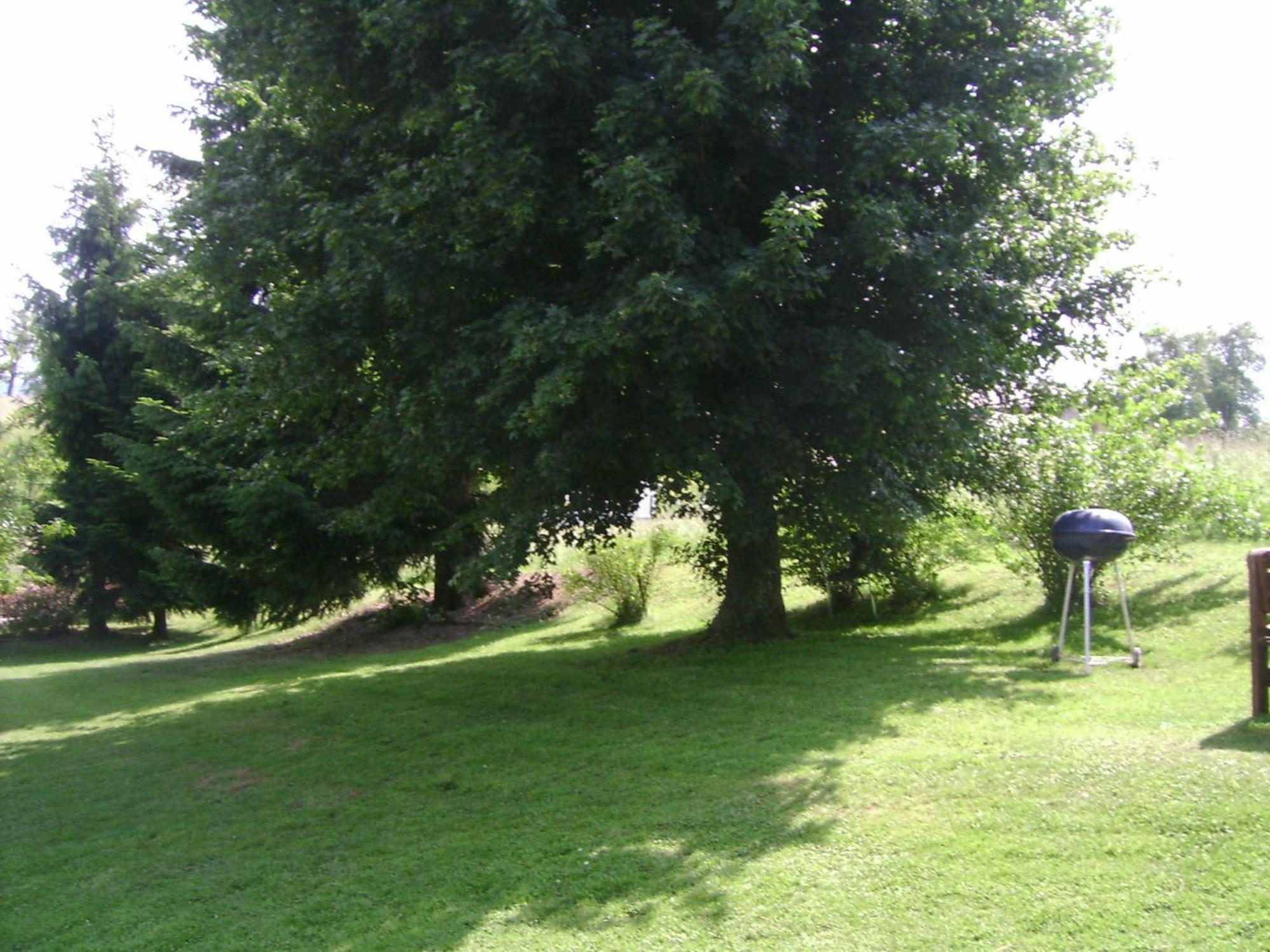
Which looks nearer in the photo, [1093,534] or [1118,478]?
[1093,534]

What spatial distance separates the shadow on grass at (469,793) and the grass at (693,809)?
30 mm

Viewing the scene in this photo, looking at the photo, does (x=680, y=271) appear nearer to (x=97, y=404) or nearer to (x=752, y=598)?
(x=752, y=598)

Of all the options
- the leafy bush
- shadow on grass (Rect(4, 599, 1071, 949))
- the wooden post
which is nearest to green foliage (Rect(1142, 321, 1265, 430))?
the leafy bush

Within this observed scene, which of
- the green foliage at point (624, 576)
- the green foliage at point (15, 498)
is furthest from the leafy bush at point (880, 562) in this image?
the green foliage at point (15, 498)

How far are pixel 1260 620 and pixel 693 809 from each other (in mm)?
3882

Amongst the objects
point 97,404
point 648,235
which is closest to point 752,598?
point 648,235

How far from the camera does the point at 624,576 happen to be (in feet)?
56.3

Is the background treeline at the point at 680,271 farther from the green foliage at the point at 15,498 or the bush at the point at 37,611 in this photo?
the bush at the point at 37,611

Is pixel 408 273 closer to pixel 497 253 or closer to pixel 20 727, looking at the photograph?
pixel 497 253

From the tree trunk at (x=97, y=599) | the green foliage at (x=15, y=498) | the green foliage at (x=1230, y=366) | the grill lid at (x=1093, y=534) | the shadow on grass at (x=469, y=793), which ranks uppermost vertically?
the green foliage at (x=1230, y=366)

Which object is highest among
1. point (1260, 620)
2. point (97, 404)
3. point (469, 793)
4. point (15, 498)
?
point (97, 404)

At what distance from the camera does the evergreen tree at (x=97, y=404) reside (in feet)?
78.9

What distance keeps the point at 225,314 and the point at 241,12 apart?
2996 millimetres

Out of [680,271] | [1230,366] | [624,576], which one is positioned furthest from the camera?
A: [1230,366]
